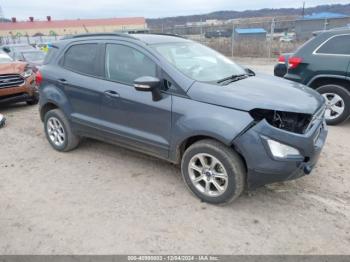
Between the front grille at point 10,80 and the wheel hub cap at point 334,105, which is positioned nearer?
the wheel hub cap at point 334,105

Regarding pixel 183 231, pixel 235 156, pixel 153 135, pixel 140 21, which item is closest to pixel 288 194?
pixel 235 156

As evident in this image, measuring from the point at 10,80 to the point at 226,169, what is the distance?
20.9 feet

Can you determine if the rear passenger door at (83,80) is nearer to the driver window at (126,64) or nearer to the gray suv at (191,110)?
the gray suv at (191,110)

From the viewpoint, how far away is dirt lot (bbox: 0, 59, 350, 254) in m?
2.99

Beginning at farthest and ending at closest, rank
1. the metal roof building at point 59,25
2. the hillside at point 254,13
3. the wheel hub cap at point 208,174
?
the hillside at point 254,13 → the metal roof building at point 59,25 → the wheel hub cap at point 208,174

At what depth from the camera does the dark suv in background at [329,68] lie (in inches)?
237

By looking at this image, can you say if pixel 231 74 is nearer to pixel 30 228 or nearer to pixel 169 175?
pixel 169 175

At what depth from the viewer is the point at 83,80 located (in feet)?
14.9

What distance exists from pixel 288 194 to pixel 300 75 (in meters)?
3.38

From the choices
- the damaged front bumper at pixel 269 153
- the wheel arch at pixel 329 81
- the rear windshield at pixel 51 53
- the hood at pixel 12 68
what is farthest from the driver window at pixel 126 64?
the hood at pixel 12 68

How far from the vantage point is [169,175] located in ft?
14.1

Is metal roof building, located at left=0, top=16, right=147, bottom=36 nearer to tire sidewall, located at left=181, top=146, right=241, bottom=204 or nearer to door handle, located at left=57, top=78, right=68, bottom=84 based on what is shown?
door handle, located at left=57, top=78, right=68, bottom=84

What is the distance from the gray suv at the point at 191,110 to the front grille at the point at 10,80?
10.7 feet

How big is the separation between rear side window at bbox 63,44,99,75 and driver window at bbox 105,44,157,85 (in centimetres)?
27
